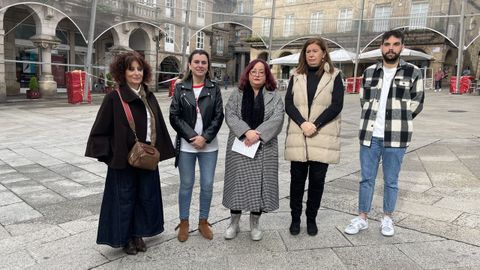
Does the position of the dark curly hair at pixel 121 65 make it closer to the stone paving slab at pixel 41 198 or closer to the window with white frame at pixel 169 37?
the stone paving slab at pixel 41 198

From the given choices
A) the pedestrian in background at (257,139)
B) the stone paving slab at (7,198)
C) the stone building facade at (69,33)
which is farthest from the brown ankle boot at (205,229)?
the stone building facade at (69,33)

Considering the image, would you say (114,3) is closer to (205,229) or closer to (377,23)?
(377,23)

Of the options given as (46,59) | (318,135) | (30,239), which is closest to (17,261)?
(30,239)

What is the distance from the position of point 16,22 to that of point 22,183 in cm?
1696

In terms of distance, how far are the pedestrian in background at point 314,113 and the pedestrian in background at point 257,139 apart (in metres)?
0.16

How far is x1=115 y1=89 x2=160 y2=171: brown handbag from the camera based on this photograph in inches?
114

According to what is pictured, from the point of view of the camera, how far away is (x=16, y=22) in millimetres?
18969

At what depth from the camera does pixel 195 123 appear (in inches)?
132

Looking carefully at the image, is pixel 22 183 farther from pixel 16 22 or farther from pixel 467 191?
pixel 16 22

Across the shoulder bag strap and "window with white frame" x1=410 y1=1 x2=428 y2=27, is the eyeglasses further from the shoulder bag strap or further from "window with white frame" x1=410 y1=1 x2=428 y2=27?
"window with white frame" x1=410 y1=1 x2=428 y2=27

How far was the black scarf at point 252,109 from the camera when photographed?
3309mm

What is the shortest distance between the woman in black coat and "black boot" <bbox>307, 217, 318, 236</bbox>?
132 centimetres

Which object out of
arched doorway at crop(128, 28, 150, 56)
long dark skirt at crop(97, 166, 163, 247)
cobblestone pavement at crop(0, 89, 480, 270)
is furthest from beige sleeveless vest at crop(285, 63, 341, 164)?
arched doorway at crop(128, 28, 150, 56)

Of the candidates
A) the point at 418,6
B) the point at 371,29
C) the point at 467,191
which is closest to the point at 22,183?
the point at 467,191
